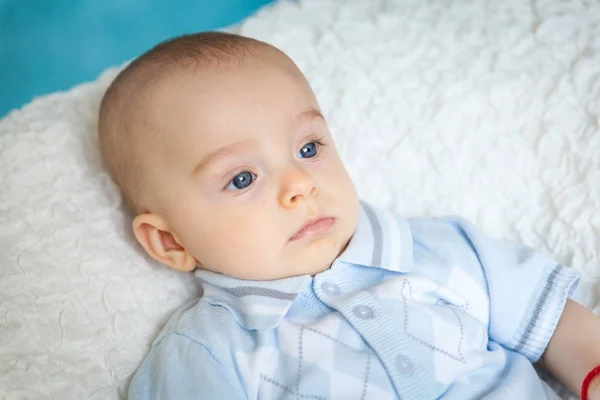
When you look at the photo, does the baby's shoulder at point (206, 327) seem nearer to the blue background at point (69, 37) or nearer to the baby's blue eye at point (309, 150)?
the baby's blue eye at point (309, 150)

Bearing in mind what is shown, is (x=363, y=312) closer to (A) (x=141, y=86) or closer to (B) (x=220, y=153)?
(B) (x=220, y=153)

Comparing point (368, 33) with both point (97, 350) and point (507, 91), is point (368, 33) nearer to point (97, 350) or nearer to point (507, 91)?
point (507, 91)

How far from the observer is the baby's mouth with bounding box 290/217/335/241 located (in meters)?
0.97

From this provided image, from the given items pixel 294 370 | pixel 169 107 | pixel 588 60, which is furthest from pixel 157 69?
pixel 588 60

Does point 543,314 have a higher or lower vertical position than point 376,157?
lower

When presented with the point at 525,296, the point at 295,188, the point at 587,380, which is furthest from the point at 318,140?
the point at 587,380

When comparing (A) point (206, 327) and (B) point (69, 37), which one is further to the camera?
(B) point (69, 37)

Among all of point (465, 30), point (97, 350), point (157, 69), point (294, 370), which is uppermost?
point (157, 69)

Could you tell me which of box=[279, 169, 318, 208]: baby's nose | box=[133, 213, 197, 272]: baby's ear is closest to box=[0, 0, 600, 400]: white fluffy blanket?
box=[133, 213, 197, 272]: baby's ear

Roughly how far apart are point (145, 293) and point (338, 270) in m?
0.28

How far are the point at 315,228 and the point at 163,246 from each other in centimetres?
24

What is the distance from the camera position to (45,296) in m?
0.99

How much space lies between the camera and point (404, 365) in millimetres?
924

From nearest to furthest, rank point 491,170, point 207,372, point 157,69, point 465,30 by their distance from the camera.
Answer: point 207,372, point 157,69, point 491,170, point 465,30
